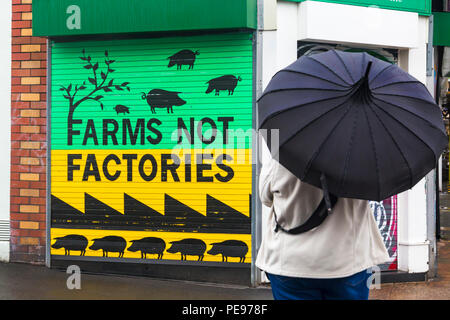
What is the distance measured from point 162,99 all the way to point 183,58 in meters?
0.50

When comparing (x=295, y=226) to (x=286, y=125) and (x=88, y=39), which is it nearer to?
(x=286, y=125)

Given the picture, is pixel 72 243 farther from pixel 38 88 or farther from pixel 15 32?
pixel 15 32

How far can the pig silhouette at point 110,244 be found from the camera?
22.6 ft

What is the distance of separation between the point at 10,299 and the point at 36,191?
1.81 meters

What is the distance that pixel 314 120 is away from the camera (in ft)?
8.62

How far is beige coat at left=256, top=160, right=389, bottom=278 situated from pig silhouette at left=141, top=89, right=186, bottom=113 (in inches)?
154

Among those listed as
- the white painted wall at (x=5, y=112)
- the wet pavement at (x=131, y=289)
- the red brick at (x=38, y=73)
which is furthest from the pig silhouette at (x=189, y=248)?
the red brick at (x=38, y=73)

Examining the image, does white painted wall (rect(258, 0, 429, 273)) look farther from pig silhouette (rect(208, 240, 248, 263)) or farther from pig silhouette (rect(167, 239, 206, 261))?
pig silhouette (rect(167, 239, 206, 261))

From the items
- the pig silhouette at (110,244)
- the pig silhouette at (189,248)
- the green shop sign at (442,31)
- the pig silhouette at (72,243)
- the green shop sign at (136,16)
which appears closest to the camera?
the green shop sign at (136,16)

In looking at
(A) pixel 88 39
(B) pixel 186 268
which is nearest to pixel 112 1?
(A) pixel 88 39

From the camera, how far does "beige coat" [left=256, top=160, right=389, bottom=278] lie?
2770 millimetres

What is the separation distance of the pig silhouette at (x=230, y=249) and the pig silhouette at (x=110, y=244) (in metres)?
1.00

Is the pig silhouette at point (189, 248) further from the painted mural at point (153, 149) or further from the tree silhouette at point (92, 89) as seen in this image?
the tree silhouette at point (92, 89)

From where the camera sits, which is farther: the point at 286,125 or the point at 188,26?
the point at 188,26
